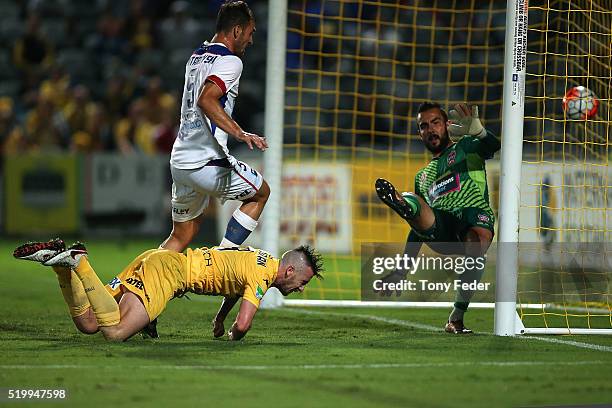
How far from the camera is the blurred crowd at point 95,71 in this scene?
807 inches

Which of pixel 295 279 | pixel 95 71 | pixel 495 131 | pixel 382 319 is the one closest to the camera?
pixel 295 279

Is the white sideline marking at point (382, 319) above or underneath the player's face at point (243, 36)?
underneath

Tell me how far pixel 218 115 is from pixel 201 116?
0.41m

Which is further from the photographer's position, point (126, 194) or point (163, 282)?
point (126, 194)

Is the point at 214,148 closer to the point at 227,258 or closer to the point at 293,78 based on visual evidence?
the point at 227,258

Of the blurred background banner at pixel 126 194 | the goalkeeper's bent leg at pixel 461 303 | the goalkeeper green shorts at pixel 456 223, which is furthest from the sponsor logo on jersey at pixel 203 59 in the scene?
the blurred background banner at pixel 126 194

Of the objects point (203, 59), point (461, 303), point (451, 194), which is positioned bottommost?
point (461, 303)

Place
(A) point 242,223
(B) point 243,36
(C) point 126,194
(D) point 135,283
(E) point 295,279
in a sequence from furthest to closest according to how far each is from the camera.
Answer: (C) point 126,194
(A) point 242,223
(B) point 243,36
(E) point 295,279
(D) point 135,283

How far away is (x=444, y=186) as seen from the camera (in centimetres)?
894

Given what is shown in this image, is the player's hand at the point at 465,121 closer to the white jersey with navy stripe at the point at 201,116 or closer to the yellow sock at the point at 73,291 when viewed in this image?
the white jersey with navy stripe at the point at 201,116

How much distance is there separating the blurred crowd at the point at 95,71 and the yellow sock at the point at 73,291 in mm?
12546

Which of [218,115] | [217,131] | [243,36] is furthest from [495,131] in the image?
[218,115]

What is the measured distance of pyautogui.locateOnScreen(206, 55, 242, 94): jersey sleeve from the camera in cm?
793

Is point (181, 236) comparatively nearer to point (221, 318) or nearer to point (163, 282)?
point (221, 318)
